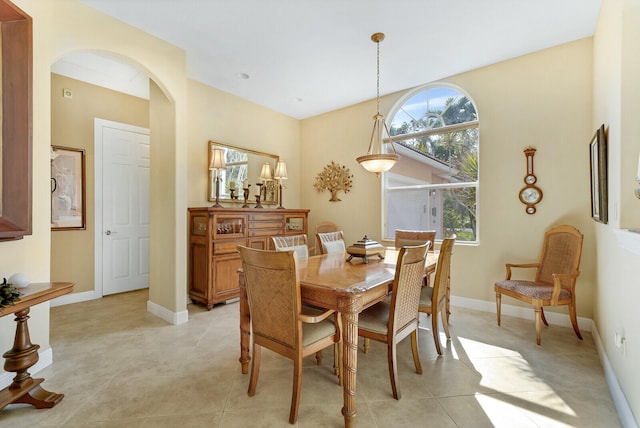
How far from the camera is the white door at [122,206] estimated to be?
414 cm

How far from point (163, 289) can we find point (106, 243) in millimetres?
1589

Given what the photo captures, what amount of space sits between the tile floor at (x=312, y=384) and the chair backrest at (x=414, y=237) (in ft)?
3.24

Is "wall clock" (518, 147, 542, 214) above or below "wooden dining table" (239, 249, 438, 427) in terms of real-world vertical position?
above

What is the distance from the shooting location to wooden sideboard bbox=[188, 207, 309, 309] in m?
3.56

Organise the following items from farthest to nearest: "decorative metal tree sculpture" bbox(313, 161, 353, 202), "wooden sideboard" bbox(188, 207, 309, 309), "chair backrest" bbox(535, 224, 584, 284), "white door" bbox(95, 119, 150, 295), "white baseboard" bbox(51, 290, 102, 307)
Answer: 1. "decorative metal tree sculpture" bbox(313, 161, 353, 202)
2. "white door" bbox(95, 119, 150, 295)
3. "white baseboard" bbox(51, 290, 102, 307)
4. "wooden sideboard" bbox(188, 207, 309, 309)
5. "chair backrest" bbox(535, 224, 584, 284)

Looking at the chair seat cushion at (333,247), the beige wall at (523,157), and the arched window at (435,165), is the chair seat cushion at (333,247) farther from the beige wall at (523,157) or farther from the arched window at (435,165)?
the beige wall at (523,157)

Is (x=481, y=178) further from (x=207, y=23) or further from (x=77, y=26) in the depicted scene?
(x=77, y=26)

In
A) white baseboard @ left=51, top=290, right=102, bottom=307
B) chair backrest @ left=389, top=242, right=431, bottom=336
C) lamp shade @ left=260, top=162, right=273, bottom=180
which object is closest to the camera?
chair backrest @ left=389, top=242, right=431, bottom=336

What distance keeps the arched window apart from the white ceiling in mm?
382

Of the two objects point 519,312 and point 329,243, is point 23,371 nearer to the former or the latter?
point 329,243

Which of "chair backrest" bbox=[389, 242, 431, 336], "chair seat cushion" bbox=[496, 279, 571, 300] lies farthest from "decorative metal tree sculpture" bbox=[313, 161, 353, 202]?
"chair backrest" bbox=[389, 242, 431, 336]

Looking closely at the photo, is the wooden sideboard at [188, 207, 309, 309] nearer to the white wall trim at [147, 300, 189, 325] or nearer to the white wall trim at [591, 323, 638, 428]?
the white wall trim at [147, 300, 189, 325]

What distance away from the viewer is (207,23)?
2.77m

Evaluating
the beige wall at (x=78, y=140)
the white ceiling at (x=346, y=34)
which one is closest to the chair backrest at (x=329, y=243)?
the white ceiling at (x=346, y=34)
